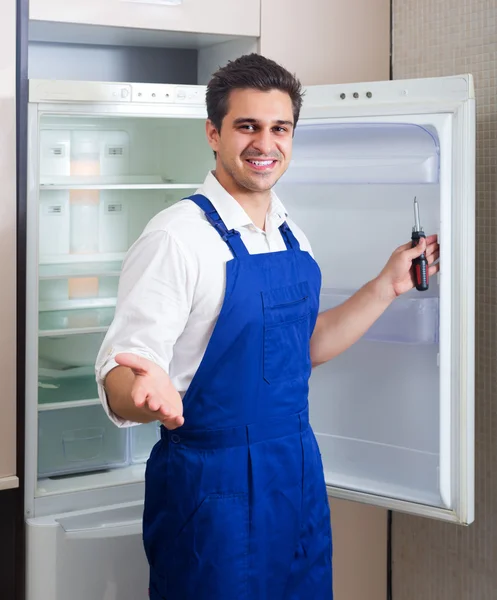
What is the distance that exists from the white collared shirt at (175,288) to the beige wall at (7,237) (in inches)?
21.3

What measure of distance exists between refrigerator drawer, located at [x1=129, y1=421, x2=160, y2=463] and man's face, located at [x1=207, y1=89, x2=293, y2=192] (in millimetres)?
1092

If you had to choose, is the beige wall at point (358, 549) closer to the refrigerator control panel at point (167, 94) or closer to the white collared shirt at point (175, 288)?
the white collared shirt at point (175, 288)

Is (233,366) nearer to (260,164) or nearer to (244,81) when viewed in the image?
(260,164)

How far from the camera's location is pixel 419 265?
6.25 feet

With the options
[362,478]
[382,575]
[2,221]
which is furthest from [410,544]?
[2,221]

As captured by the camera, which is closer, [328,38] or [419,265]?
[419,265]

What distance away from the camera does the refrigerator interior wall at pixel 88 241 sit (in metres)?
2.36

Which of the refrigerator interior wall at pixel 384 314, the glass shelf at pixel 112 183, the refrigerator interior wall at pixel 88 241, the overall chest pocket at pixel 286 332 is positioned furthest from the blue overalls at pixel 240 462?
the refrigerator interior wall at pixel 88 241

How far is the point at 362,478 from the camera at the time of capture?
2172mm

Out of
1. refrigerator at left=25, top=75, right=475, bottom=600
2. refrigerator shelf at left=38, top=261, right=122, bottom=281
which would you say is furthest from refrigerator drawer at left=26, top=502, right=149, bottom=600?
refrigerator shelf at left=38, top=261, right=122, bottom=281

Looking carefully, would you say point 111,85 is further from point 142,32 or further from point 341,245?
point 341,245

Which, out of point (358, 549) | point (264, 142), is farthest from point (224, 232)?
point (358, 549)

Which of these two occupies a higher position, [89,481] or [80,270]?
[80,270]

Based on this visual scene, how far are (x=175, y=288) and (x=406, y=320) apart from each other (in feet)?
2.44
